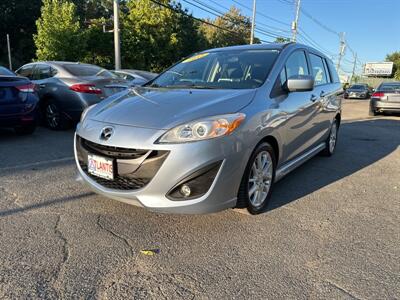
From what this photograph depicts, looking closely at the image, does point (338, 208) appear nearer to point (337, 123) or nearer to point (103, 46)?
point (337, 123)

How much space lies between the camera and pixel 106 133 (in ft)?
10.4

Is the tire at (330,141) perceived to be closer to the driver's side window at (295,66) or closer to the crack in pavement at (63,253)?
the driver's side window at (295,66)

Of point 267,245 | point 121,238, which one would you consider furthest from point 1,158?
point 267,245

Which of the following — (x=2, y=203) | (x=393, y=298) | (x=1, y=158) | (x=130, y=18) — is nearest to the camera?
(x=393, y=298)

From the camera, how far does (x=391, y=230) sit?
137 inches

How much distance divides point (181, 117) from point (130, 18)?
31062 mm

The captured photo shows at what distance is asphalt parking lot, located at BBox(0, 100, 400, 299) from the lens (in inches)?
97.0

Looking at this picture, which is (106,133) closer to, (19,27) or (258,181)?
(258,181)

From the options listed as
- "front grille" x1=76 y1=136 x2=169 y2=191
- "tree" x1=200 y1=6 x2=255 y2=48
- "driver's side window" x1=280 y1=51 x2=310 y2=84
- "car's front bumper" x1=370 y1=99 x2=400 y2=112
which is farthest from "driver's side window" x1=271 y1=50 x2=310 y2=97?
"tree" x1=200 y1=6 x2=255 y2=48

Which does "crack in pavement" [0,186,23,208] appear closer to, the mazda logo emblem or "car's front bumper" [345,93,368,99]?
the mazda logo emblem

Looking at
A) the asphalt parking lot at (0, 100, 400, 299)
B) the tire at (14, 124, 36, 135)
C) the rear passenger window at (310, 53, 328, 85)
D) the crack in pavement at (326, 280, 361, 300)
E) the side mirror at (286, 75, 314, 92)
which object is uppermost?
the rear passenger window at (310, 53, 328, 85)

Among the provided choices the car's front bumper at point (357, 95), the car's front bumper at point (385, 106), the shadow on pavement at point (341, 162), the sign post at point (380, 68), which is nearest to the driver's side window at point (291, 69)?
the shadow on pavement at point (341, 162)

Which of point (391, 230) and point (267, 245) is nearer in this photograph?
point (267, 245)

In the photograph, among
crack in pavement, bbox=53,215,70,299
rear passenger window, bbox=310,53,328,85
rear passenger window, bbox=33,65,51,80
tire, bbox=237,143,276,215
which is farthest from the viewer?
rear passenger window, bbox=33,65,51,80
